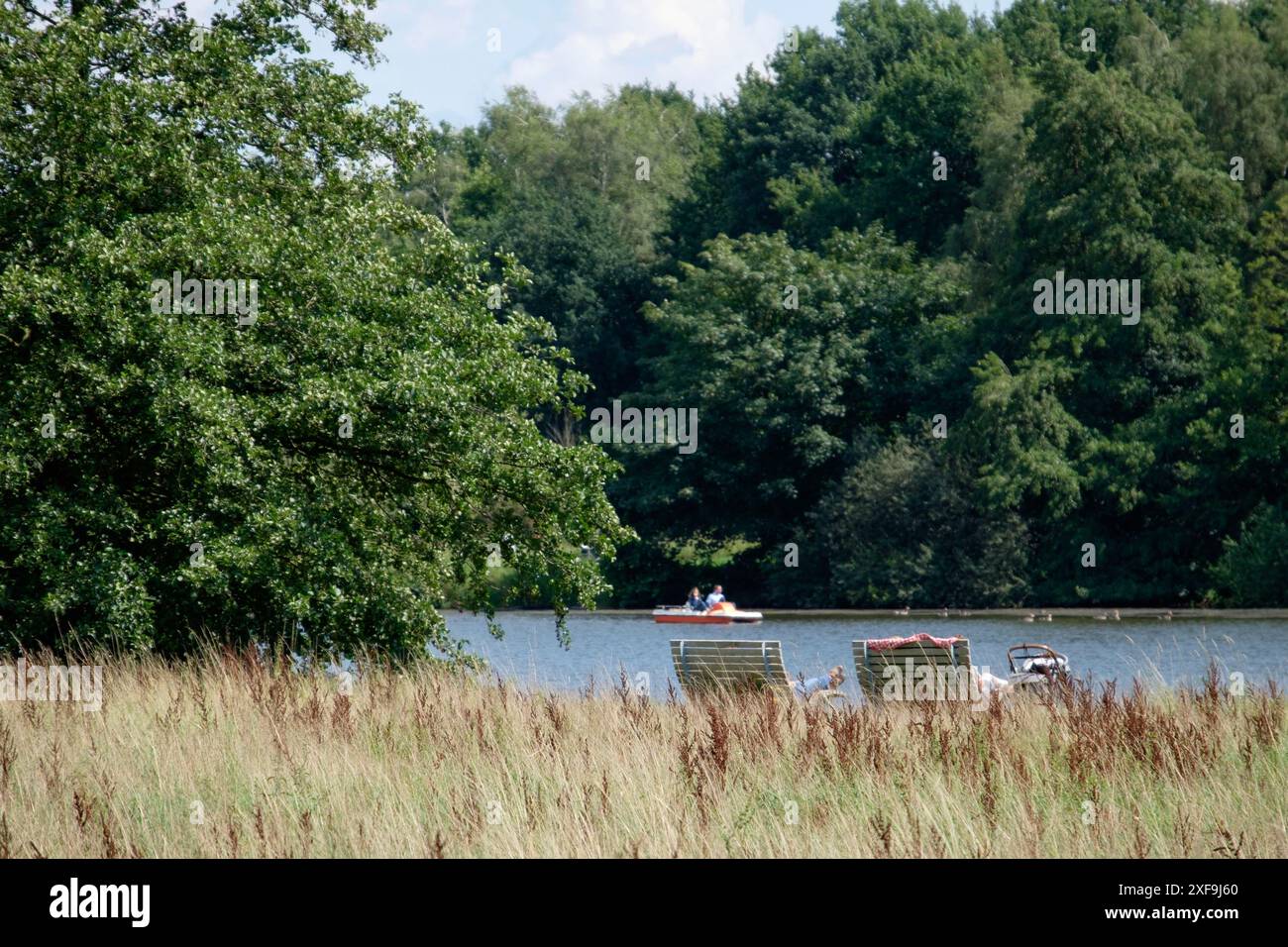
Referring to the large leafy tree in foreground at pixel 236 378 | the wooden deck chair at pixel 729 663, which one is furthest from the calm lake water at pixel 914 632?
the wooden deck chair at pixel 729 663

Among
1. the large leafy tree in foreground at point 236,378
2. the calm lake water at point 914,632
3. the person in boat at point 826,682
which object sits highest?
the large leafy tree in foreground at point 236,378

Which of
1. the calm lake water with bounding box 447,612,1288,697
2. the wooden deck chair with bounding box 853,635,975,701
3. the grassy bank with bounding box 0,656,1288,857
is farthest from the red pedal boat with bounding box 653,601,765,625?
the grassy bank with bounding box 0,656,1288,857

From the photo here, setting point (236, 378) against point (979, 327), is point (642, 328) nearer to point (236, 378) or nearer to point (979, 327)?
point (979, 327)

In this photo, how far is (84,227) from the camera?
15781 millimetres

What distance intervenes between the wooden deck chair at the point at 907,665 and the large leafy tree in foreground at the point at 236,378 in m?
5.03

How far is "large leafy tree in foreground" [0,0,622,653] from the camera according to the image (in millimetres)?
15109

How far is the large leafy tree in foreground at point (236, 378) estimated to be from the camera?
15109 millimetres

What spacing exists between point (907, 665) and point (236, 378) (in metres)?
7.63

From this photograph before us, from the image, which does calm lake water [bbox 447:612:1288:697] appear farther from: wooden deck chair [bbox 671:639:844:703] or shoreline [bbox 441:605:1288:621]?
wooden deck chair [bbox 671:639:844:703]

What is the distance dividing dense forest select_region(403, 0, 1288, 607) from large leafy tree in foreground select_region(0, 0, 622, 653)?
21273mm

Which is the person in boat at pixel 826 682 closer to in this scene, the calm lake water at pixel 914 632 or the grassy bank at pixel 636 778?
the grassy bank at pixel 636 778

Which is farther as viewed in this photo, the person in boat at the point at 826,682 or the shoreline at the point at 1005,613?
the shoreline at the point at 1005,613

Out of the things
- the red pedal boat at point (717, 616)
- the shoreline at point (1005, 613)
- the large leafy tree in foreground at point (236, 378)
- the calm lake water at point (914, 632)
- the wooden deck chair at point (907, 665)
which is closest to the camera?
the wooden deck chair at point (907, 665)

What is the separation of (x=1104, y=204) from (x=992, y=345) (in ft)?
17.2
